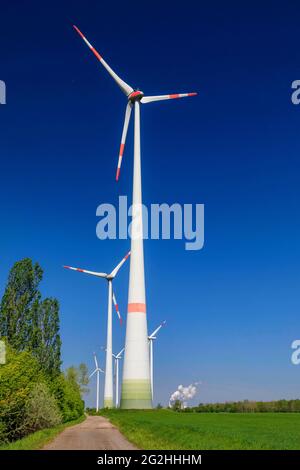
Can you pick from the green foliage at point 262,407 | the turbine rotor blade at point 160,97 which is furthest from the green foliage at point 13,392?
the green foliage at point 262,407

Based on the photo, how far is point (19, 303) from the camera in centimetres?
6153

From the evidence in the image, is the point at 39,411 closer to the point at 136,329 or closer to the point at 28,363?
the point at 28,363

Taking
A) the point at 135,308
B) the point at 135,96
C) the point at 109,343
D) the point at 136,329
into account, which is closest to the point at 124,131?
the point at 135,96

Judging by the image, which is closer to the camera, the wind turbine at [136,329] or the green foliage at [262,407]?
the wind turbine at [136,329]

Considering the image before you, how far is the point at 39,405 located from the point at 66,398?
23506 millimetres

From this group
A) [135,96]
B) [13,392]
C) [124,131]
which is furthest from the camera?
[135,96]

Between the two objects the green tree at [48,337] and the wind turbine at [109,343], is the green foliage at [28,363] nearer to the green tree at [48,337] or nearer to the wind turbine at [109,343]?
the green tree at [48,337]

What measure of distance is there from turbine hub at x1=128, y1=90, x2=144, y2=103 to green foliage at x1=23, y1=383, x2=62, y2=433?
41265mm

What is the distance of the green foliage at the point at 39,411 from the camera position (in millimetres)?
48656

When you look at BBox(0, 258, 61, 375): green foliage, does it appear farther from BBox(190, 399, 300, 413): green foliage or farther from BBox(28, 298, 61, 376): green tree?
BBox(190, 399, 300, 413): green foliage

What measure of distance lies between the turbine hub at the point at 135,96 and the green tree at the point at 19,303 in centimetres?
2699

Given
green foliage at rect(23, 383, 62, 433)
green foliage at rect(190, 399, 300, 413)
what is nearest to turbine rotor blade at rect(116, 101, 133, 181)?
green foliage at rect(23, 383, 62, 433)

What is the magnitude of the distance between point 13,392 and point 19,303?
20.8 metres
